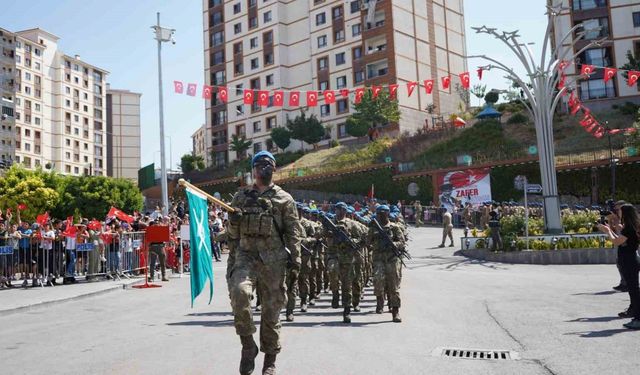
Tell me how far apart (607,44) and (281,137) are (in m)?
32.1

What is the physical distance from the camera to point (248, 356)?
17.1ft

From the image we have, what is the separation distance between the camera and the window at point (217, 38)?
73625 millimetres

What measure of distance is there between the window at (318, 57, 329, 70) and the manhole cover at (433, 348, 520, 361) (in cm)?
5953

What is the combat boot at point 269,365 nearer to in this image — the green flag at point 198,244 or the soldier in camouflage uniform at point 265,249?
the soldier in camouflage uniform at point 265,249

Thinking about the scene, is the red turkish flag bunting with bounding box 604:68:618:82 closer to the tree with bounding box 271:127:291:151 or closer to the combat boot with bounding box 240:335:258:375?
the combat boot with bounding box 240:335:258:375

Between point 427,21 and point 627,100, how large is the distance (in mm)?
23152

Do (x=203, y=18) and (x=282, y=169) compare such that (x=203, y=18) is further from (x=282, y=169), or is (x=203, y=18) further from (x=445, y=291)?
(x=445, y=291)

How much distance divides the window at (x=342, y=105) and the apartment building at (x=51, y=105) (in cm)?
4076

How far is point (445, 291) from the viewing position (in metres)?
13.1

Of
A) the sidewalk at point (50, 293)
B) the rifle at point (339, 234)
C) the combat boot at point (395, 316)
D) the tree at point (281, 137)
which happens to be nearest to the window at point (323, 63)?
the tree at point (281, 137)

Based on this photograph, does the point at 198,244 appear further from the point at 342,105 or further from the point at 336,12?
the point at 336,12

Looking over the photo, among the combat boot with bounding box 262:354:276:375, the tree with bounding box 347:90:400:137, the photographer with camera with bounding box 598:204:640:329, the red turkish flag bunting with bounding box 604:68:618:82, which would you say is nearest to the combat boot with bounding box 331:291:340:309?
the photographer with camera with bounding box 598:204:640:329

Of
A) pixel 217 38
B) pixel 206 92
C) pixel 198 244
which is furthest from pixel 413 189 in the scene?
pixel 217 38

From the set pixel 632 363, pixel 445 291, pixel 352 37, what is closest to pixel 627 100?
pixel 352 37
